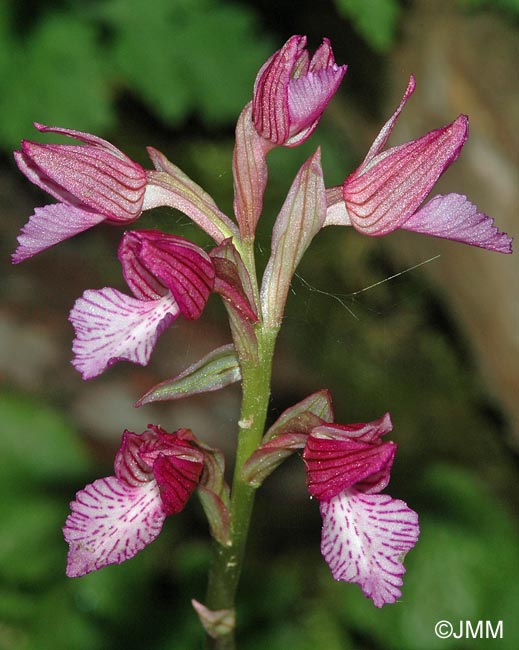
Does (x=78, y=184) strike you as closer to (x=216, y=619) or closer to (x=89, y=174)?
(x=89, y=174)

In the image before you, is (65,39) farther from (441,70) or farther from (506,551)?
(506,551)

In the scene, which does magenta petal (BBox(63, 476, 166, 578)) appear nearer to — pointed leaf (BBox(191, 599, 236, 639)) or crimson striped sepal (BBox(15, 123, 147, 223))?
pointed leaf (BBox(191, 599, 236, 639))

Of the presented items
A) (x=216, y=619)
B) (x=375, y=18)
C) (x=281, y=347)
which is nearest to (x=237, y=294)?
(x=216, y=619)

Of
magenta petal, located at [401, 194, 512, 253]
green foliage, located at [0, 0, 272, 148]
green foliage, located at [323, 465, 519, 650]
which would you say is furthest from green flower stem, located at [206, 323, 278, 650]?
green foliage, located at [0, 0, 272, 148]

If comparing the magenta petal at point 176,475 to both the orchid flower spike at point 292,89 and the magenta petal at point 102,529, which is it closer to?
the magenta petal at point 102,529

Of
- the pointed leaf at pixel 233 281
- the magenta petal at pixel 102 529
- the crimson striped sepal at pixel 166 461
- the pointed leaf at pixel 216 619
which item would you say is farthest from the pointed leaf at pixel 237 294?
the pointed leaf at pixel 216 619
